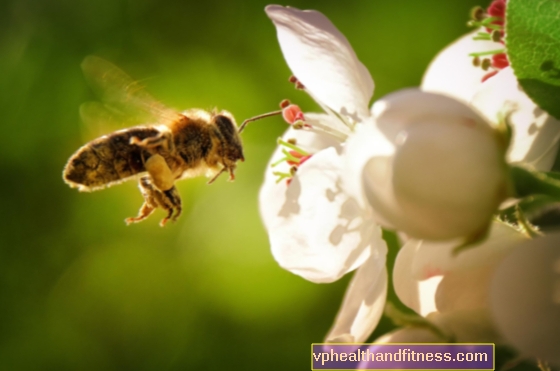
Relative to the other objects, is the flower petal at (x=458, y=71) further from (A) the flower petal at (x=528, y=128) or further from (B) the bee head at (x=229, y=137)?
(B) the bee head at (x=229, y=137)

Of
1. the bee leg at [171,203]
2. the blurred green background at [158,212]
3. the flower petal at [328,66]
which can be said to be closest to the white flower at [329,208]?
the flower petal at [328,66]

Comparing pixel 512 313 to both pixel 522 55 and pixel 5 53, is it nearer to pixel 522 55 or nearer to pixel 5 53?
pixel 522 55

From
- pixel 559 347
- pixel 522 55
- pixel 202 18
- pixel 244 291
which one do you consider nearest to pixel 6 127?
pixel 202 18

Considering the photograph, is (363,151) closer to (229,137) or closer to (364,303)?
(364,303)

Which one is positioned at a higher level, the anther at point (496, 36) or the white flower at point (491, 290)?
the anther at point (496, 36)

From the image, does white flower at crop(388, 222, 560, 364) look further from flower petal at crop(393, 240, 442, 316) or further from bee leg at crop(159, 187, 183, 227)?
bee leg at crop(159, 187, 183, 227)

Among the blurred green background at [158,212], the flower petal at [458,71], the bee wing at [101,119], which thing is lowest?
the blurred green background at [158,212]
